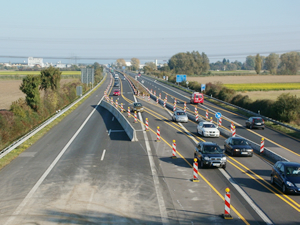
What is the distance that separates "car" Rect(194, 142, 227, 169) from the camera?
20.3 meters

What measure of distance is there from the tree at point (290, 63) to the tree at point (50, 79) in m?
149

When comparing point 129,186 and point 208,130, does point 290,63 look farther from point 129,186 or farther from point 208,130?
point 129,186

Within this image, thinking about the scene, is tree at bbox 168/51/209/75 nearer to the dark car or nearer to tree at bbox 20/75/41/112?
tree at bbox 20/75/41/112

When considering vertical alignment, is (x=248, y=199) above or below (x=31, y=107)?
below

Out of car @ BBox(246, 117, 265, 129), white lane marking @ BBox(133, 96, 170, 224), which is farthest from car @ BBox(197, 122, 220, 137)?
white lane marking @ BBox(133, 96, 170, 224)

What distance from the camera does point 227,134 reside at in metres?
32.9

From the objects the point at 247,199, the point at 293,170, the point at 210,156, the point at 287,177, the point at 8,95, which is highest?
the point at 293,170

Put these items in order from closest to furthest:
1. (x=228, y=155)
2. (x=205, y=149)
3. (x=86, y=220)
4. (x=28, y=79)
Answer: (x=86, y=220), (x=205, y=149), (x=228, y=155), (x=28, y=79)

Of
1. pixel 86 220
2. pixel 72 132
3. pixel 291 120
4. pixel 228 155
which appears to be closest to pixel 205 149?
pixel 228 155

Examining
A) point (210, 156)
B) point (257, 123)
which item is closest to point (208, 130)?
point (257, 123)

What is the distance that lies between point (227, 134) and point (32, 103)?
968 inches

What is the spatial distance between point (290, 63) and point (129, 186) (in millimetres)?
183587

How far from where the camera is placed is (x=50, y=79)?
5725 centimetres

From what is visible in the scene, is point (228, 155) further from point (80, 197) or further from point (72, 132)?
point (72, 132)
